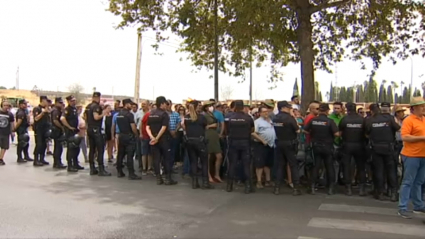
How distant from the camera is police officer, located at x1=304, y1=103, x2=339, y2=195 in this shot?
24.8ft

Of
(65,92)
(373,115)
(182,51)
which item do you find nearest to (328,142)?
(373,115)

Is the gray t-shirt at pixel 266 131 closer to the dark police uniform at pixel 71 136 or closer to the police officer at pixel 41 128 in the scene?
the dark police uniform at pixel 71 136

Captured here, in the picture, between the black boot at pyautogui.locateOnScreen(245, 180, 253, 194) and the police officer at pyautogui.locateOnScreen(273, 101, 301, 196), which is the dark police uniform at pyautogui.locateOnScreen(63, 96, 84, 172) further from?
the police officer at pyautogui.locateOnScreen(273, 101, 301, 196)

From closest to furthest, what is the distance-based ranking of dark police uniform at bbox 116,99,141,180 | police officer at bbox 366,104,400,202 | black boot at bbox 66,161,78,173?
police officer at bbox 366,104,400,202
dark police uniform at bbox 116,99,141,180
black boot at bbox 66,161,78,173

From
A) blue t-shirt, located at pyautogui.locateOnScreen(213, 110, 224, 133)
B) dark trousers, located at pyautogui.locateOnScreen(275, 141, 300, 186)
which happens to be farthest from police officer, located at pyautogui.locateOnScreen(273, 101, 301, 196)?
blue t-shirt, located at pyautogui.locateOnScreen(213, 110, 224, 133)

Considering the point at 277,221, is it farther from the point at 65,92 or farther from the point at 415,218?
the point at 65,92

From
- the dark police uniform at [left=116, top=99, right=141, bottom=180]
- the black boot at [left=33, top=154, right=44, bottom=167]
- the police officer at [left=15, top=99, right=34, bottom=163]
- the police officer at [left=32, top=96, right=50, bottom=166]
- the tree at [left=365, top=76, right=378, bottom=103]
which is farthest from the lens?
the tree at [left=365, top=76, right=378, bottom=103]

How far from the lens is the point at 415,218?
6.02 metres

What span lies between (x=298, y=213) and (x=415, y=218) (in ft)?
6.05

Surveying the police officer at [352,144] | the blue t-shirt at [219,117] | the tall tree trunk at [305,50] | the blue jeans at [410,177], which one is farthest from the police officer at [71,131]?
the blue jeans at [410,177]

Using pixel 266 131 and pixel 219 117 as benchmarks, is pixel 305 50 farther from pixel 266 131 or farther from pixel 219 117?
pixel 266 131

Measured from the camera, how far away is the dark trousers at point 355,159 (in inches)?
299

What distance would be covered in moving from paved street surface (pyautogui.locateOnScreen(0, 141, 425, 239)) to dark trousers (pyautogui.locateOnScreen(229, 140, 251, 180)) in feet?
1.57

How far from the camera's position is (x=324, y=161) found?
7777mm
